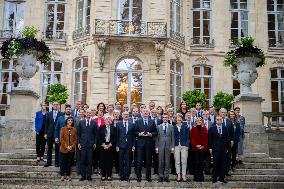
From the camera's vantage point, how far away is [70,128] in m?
10.6

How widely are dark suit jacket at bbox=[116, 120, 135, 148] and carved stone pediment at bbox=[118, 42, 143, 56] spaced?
9.55 m

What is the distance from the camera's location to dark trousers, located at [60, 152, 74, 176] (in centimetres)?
1034

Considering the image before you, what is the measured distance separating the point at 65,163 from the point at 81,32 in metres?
11.8

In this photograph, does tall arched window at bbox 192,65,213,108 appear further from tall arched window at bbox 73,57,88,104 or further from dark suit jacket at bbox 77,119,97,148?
dark suit jacket at bbox 77,119,97,148

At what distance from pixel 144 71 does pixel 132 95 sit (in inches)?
49.4

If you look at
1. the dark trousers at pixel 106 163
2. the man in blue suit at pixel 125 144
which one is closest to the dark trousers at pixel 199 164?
the man in blue suit at pixel 125 144

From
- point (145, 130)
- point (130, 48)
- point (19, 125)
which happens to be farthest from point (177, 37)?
point (145, 130)

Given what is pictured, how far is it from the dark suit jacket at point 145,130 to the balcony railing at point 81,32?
10.9 meters

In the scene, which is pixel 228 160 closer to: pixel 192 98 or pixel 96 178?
pixel 96 178

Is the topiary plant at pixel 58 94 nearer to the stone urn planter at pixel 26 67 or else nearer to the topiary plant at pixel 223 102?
the stone urn planter at pixel 26 67

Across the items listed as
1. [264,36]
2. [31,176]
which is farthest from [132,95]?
[31,176]

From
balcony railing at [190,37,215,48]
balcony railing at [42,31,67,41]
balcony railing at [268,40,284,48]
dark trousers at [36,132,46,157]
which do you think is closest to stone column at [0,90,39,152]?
dark trousers at [36,132,46,157]

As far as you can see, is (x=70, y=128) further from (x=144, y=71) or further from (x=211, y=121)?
(x=144, y=71)

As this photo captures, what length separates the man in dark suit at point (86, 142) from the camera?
1038cm
